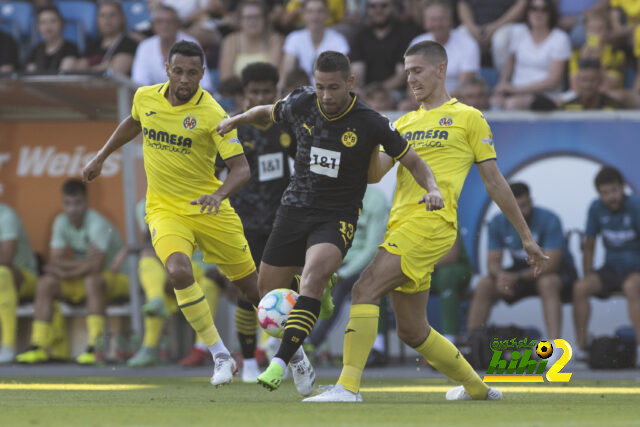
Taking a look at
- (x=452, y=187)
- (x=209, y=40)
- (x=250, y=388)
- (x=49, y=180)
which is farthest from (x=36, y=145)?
(x=452, y=187)

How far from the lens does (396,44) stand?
13.8 m

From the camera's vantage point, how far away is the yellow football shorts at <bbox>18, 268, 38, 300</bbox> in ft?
41.3

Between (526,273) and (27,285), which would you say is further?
(27,285)

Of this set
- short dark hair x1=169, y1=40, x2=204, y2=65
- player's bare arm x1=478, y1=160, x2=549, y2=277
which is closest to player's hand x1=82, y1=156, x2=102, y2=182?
short dark hair x1=169, y1=40, x2=204, y2=65

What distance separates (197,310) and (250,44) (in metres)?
6.43

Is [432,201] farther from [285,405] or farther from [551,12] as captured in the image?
[551,12]

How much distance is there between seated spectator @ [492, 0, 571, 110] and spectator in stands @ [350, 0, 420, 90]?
1258 mm

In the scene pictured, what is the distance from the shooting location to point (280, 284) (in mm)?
7461

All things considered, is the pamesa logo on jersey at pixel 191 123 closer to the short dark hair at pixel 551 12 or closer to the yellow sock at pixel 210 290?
the yellow sock at pixel 210 290

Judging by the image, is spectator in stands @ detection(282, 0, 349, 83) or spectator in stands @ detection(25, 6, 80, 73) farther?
spectator in stands @ detection(25, 6, 80, 73)

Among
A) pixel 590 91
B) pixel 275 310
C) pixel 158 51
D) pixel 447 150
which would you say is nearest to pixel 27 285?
pixel 158 51

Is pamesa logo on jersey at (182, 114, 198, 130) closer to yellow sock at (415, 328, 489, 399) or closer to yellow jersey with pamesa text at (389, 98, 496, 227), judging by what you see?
yellow jersey with pamesa text at (389, 98, 496, 227)

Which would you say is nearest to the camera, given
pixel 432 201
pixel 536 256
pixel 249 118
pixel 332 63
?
pixel 432 201

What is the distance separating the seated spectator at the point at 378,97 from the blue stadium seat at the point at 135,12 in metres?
4.71
